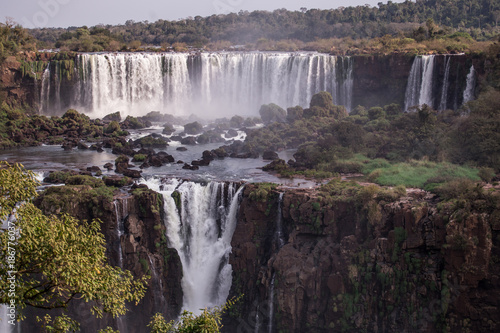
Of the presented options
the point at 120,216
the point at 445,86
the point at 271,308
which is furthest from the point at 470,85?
the point at 120,216

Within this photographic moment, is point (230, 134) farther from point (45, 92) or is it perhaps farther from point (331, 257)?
point (331, 257)

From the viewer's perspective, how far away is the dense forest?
60.6 metres

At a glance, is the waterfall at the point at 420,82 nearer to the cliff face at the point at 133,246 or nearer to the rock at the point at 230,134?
the rock at the point at 230,134

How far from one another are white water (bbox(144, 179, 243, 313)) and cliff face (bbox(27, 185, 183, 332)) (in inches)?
24.0

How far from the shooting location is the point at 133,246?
72.3 ft

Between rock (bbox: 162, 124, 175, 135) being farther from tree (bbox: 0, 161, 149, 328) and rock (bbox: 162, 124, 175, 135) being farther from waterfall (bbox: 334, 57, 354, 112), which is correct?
tree (bbox: 0, 161, 149, 328)

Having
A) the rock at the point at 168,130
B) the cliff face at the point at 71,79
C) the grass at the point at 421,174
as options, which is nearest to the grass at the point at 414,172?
the grass at the point at 421,174

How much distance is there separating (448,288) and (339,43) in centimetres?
4272

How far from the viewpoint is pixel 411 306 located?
19.0 m

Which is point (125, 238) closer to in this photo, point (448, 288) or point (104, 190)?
point (104, 190)

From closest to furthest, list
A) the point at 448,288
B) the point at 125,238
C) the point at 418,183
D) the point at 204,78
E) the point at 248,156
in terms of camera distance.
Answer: the point at 448,288, the point at 125,238, the point at 418,183, the point at 248,156, the point at 204,78

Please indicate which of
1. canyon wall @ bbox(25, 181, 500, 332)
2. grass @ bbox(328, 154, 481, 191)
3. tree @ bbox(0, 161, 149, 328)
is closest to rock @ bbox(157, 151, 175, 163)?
canyon wall @ bbox(25, 181, 500, 332)

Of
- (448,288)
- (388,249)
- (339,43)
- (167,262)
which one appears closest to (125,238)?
(167,262)

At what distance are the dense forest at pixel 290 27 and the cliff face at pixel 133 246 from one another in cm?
3408
